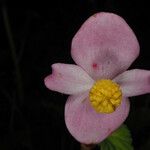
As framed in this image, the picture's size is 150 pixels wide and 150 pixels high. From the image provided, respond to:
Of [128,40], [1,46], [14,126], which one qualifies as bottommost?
[14,126]

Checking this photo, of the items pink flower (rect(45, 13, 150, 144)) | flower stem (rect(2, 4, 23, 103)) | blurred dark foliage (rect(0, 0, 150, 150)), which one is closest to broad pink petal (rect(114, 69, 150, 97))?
pink flower (rect(45, 13, 150, 144))

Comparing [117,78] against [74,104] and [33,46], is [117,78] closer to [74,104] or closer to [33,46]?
[74,104]

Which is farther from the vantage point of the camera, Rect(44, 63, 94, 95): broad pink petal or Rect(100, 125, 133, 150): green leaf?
Rect(100, 125, 133, 150): green leaf

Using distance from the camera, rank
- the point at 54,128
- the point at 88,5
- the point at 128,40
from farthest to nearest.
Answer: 1. the point at 88,5
2. the point at 54,128
3. the point at 128,40

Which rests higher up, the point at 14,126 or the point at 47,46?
the point at 47,46

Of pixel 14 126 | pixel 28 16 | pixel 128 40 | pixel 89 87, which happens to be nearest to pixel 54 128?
pixel 14 126

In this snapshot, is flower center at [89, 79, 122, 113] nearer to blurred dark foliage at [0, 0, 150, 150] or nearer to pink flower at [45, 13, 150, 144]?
pink flower at [45, 13, 150, 144]

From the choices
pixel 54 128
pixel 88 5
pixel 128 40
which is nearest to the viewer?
pixel 128 40

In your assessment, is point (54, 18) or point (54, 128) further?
point (54, 18)
